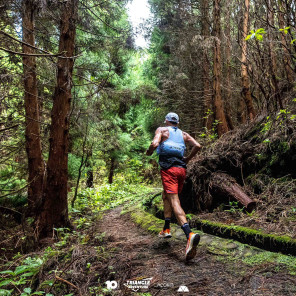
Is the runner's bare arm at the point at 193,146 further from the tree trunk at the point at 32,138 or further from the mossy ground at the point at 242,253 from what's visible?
the tree trunk at the point at 32,138

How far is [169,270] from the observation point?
3059 millimetres

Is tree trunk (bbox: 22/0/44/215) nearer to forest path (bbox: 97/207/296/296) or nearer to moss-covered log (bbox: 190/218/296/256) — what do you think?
forest path (bbox: 97/207/296/296)

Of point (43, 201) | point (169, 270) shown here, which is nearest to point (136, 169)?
point (43, 201)

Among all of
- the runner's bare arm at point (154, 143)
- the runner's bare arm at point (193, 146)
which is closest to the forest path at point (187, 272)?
the runner's bare arm at point (193, 146)

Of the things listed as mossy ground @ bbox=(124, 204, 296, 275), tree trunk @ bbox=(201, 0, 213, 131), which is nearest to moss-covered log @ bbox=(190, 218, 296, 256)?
mossy ground @ bbox=(124, 204, 296, 275)

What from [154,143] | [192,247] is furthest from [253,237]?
[154,143]

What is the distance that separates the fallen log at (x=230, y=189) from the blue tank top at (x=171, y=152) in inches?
53.8

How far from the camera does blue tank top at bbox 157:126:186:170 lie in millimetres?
4141

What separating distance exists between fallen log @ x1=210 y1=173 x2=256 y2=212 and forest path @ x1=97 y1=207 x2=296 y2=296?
3.76 ft

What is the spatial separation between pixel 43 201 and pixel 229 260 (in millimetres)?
4196

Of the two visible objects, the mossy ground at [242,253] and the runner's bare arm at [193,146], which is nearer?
the mossy ground at [242,253]

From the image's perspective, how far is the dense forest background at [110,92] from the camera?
5270mm

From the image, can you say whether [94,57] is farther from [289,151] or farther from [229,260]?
[229,260]

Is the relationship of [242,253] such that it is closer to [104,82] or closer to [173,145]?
[173,145]
